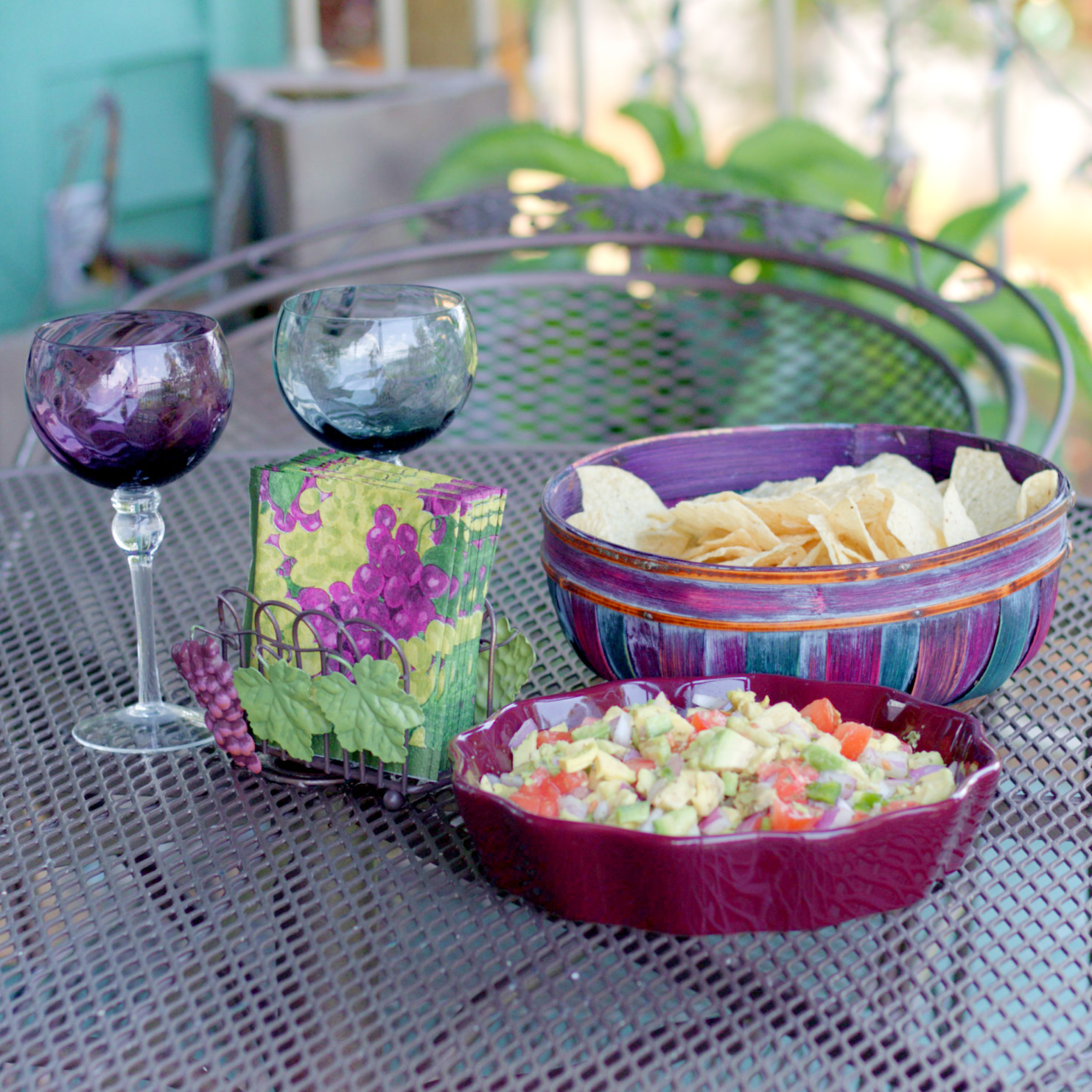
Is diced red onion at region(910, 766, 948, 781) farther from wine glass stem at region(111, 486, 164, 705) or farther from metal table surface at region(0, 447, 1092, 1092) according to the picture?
wine glass stem at region(111, 486, 164, 705)

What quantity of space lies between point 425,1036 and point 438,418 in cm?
39

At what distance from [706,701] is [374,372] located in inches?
11.3

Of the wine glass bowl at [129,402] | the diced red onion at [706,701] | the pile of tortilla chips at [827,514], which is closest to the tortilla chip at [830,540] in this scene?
the pile of tortilla chips at [827,514]

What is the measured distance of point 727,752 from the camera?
0.58 meters

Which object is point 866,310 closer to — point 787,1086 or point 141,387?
point 141,387

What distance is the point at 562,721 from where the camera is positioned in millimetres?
653

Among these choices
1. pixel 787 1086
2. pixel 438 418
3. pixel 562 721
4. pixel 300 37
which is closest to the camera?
pixel 787 1086

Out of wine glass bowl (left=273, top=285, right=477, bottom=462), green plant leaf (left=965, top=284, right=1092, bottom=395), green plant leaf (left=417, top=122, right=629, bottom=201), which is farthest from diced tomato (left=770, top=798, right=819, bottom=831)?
green plant leaf (left=417, top=122, right=629, bottom=201)

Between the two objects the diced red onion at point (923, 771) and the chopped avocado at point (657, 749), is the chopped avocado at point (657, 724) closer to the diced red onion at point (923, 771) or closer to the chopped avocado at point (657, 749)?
the chopped avocado at point (657, 749)

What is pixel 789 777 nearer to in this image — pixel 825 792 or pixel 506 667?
pixel 825 792

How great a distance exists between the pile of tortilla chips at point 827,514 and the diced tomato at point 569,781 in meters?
0.16

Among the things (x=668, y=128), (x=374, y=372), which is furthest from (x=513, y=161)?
(x=374, y=372)

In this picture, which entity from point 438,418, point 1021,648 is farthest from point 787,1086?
point 438,418

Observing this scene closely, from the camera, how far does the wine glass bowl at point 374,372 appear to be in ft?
2.46
